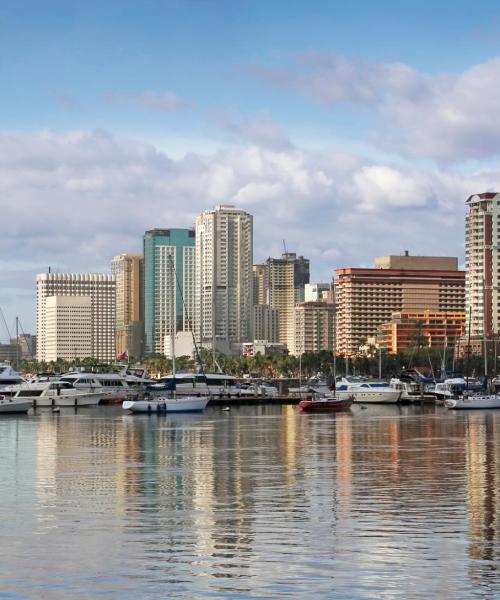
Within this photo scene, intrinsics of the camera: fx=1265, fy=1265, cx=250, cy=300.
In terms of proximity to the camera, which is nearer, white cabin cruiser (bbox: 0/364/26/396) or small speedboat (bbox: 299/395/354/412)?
small speedboat (bbox: 299/395/354/412)

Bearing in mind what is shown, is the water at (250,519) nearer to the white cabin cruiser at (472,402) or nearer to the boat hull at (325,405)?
the boat hull at (325,405)

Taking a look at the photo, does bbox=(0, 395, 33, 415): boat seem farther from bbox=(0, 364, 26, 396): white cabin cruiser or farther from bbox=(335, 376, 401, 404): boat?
bbox=(335, 376, 401, 404): boat

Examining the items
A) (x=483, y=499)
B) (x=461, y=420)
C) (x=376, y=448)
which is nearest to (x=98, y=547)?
(x=483, y=499)

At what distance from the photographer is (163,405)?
140875 millimetres

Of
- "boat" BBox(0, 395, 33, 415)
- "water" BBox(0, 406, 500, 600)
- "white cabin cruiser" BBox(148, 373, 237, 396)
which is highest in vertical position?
"white cabin cruiser" BBox(148, 373, 237, 396)

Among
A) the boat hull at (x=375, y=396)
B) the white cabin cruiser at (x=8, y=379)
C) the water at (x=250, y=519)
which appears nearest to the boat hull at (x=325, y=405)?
the boat hull at (x=375, y=396)

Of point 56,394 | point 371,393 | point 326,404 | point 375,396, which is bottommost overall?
point 326,404

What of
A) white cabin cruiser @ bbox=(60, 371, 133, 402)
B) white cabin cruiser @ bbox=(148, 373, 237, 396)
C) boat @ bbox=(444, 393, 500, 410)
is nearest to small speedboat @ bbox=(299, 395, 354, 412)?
boat @ bbox=(444, 393, 500, 410)

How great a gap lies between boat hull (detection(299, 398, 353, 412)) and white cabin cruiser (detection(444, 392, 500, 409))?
12957mm

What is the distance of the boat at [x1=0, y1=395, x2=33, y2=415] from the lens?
143 meters

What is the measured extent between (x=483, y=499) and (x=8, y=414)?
10021 cm

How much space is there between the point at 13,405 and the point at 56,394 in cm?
2107

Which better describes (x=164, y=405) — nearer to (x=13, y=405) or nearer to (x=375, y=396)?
(x=13, y=405)

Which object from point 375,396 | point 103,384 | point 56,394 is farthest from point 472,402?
point 103,384
